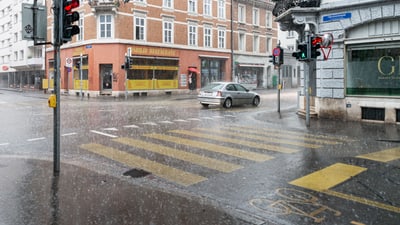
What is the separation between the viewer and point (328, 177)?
6551 millimetres

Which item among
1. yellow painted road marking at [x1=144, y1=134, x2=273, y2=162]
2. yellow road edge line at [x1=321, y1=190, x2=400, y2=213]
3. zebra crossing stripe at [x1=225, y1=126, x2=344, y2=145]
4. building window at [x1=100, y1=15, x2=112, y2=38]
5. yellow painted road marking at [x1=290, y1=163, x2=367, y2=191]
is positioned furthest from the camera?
building window at [x1=100, y1=15, x2=112, y2=38]

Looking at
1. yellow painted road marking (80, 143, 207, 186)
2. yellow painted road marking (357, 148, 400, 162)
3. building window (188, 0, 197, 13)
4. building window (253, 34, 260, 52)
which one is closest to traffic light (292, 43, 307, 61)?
yellow painted road marking (357, 148, 400, 162)

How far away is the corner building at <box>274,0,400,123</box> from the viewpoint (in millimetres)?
13633

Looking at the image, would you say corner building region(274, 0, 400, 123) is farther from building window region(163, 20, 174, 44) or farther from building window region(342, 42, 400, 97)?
building window region(163, 20, 174, 44)

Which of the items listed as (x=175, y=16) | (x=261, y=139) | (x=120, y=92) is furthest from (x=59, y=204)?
(x=175, y=16)

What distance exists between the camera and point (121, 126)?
42.4 feet

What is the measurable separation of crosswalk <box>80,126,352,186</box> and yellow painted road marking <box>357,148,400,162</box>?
1302mm

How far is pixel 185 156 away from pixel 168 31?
30597mm

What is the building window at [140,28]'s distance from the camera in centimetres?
3456

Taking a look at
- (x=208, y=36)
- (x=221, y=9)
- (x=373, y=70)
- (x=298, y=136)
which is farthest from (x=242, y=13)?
(x=298, y=136)

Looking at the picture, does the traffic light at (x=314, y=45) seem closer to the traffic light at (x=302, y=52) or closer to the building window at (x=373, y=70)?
the traffic light at (x=302, y=52)

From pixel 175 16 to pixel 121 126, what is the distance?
2689cm

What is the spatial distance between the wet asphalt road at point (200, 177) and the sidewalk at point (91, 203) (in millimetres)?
13

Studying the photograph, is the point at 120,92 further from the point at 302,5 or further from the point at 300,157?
the point at 300,157
